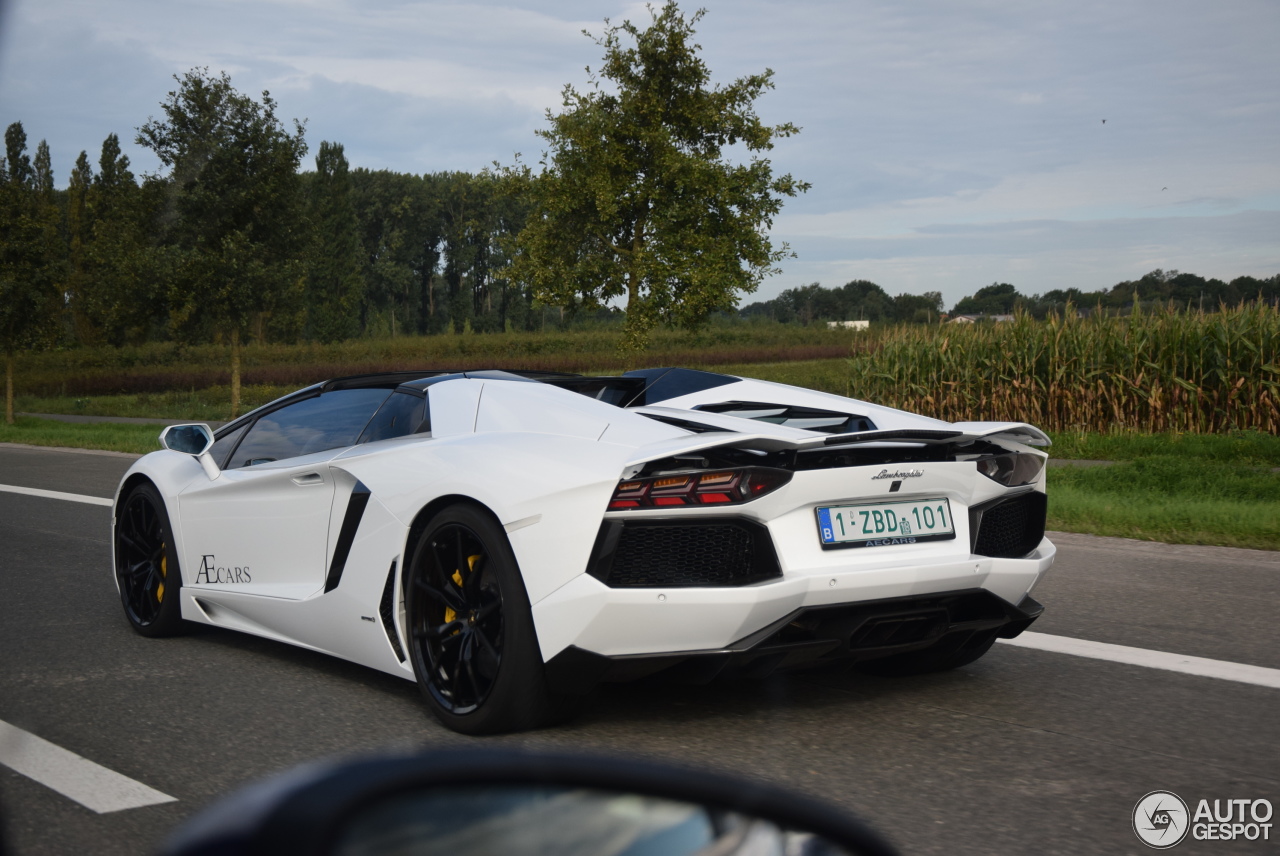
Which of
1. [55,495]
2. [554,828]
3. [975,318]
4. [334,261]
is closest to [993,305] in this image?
[975,318]

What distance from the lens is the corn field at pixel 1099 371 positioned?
16.2 metres

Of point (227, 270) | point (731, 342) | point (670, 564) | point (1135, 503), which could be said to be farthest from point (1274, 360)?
point (731, 342)

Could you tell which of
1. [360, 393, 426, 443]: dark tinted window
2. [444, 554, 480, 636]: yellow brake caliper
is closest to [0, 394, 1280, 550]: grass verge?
[360, 393, 426, 443]: dark tinted window

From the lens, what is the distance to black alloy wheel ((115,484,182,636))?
5.59 m

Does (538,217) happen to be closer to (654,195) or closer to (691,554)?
(654,195)

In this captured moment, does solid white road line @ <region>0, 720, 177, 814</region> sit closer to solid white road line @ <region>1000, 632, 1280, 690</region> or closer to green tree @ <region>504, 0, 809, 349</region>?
solid white road line @ <region>1000, 632, 1280, 690</region>

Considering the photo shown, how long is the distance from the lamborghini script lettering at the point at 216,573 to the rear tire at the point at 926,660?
2.62m

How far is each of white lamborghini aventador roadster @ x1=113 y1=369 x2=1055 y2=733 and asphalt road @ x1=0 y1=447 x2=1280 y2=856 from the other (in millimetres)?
226

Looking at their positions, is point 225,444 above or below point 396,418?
below

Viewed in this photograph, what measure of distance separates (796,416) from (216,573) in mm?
2637

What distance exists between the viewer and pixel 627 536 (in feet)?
12.0

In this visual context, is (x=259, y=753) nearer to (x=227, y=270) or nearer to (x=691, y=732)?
(x=691, y=732)

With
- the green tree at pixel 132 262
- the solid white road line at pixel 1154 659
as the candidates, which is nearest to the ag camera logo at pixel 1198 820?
the solid white road line at pixel 1154 659

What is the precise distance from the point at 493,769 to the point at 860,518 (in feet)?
9.84
